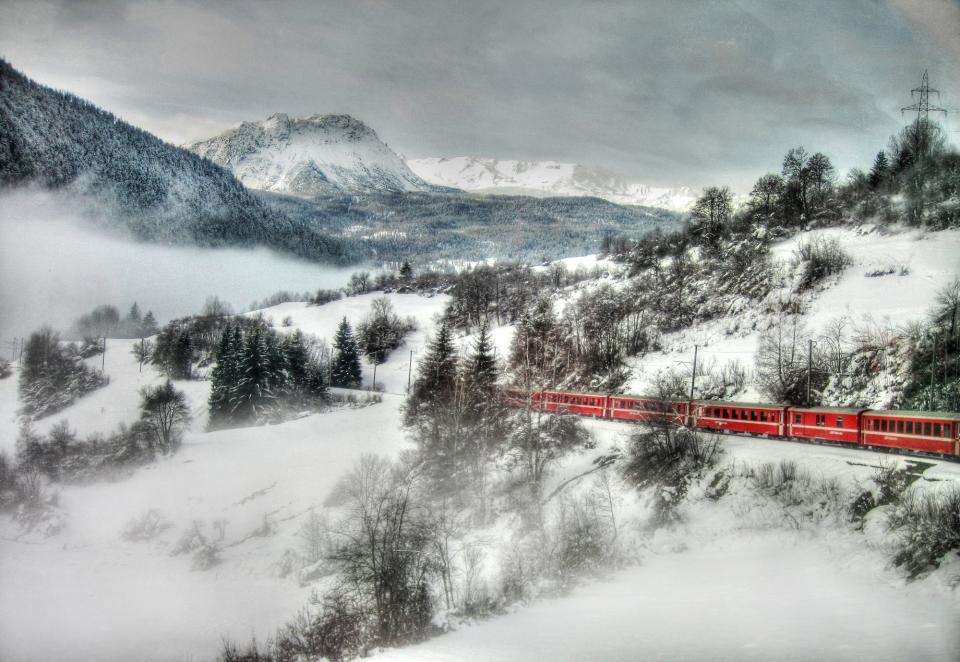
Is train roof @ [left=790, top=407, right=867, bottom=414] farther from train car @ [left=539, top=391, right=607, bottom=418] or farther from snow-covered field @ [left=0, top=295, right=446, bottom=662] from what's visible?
snow-covered field @ [left=0, top=295, right=446, bottom=662]

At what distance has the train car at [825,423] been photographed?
15.0 m

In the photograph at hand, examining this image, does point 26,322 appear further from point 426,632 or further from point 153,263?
point 426,632

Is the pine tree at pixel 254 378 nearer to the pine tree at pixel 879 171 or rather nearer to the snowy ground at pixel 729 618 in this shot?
the snowy ground at pixel 729 618

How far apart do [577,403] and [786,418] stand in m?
7.85

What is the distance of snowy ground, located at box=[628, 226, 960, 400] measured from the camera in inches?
→ 794

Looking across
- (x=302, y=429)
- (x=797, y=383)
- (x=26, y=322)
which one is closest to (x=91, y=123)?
(x=26, y=322)

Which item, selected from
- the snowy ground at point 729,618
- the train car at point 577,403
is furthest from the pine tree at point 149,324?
the snowy ground at point 729,618

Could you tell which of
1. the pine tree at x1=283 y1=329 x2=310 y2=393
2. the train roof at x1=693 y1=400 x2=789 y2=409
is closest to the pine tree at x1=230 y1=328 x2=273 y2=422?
the pine tree at x1=283 y1=329 x2=310 y2=393

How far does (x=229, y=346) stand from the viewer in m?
23.3

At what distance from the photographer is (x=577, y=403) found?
72.7 ft

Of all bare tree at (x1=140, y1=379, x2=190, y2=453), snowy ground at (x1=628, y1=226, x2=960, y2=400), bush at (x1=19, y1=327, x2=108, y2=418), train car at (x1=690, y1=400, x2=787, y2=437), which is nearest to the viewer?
bush at (x1=19, y1=327, x2=108, y2=418)

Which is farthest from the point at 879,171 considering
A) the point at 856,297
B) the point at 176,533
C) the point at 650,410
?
the point at 176,533

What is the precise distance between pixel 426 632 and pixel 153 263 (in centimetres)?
1838

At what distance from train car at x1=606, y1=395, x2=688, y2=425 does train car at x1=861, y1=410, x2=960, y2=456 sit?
5034mm
